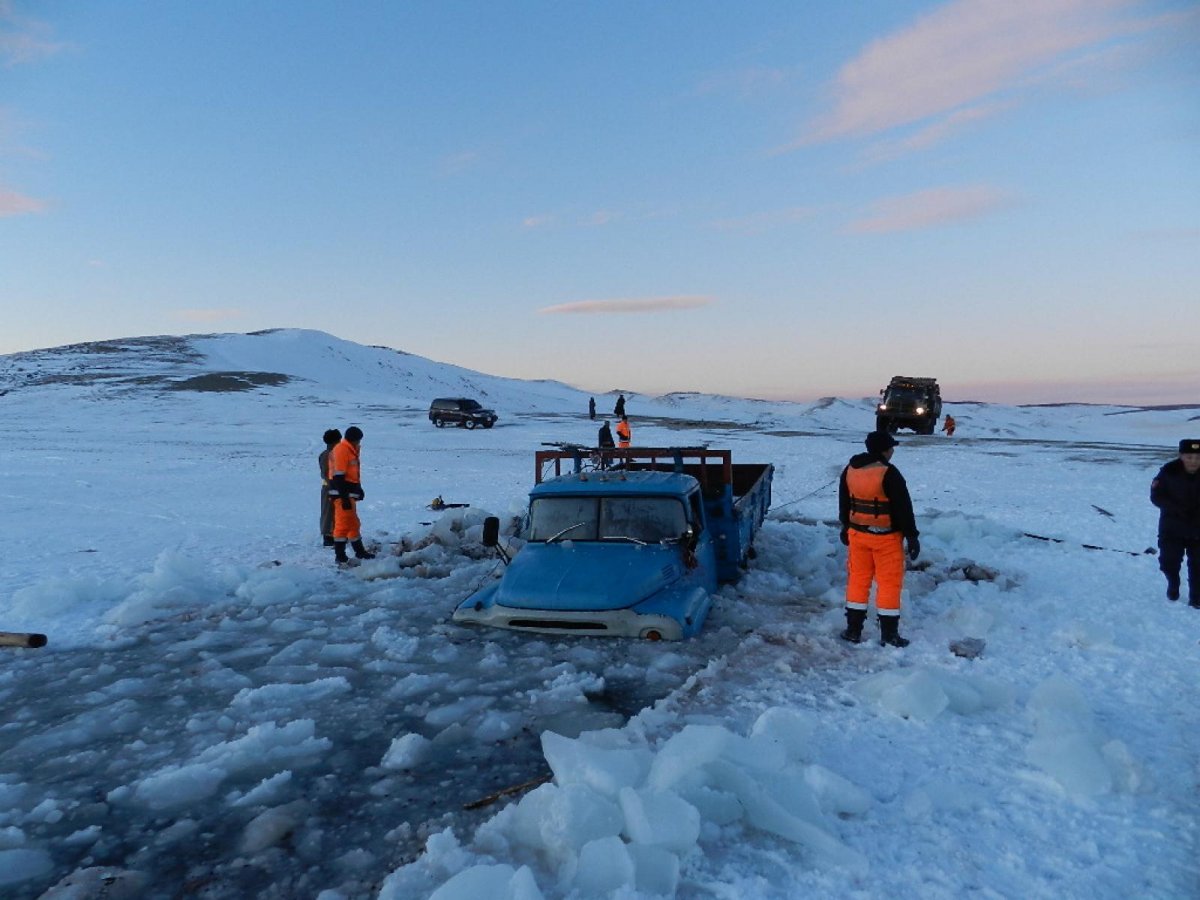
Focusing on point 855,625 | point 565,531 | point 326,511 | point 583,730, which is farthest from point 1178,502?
point 326,511

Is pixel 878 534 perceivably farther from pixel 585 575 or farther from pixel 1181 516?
pixel 1181 516

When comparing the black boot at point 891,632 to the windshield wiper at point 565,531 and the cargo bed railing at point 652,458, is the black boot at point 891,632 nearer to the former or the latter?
the cargo bed railing at point 652,458

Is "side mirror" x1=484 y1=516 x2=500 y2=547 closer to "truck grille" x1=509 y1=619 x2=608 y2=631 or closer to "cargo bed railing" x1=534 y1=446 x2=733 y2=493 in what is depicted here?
"truck grille" x1=509 y1=619 x2=608 y2=631

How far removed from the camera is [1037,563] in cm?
937

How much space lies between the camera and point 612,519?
7.20 m

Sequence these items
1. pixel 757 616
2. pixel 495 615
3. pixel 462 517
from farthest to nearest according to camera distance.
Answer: pixel 462 517 → pixel 757 616 → pixel 495 615

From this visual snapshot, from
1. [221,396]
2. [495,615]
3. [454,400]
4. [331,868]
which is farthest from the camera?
[221,396]

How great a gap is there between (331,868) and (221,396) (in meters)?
56.6

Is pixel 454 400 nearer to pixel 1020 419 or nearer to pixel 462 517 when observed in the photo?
pixel 462 517

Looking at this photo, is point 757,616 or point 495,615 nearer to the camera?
point 495,615

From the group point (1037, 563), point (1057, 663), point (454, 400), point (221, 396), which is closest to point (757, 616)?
point (1057, 663)

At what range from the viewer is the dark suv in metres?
37.9

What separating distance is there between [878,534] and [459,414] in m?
33.1

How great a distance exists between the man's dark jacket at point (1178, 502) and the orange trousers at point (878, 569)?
315cm
